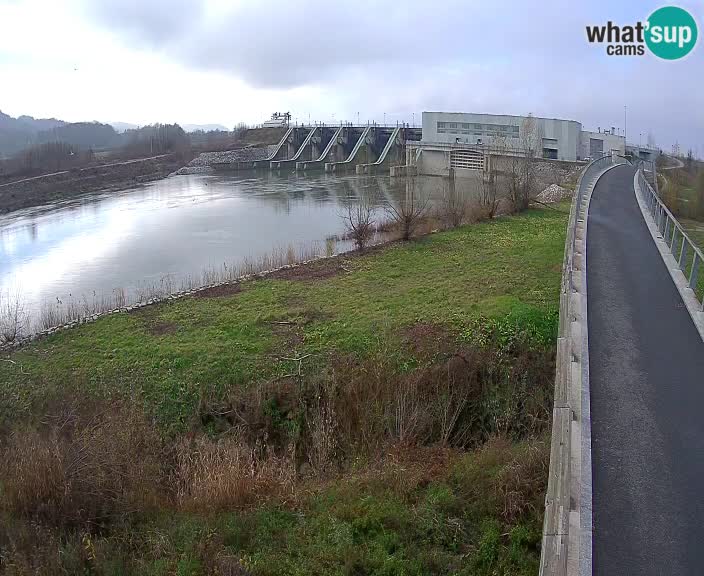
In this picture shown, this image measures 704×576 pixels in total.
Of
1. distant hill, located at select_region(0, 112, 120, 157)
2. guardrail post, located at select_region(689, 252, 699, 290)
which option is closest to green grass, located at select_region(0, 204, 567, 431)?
guardrail post, located at select_region(689, 252, 699, 290)

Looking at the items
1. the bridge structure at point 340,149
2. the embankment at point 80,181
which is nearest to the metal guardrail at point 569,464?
the embankment at point 80,181

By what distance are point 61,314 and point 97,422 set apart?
279 inches

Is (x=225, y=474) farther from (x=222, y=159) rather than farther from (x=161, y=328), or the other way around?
(x=222, y=159)

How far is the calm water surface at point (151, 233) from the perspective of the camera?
21.9 m

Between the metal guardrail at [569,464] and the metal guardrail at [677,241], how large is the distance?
2403 mm

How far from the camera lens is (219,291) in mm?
17203

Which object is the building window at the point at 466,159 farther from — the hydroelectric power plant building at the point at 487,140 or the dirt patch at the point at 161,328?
the dirt patch at the point at 161,328

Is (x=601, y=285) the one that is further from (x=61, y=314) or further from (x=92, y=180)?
(x=92, y=180)

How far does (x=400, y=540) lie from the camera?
7.22 meters

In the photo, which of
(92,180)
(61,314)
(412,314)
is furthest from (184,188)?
(412,314)

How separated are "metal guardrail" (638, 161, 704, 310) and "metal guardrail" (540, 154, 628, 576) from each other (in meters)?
2.40

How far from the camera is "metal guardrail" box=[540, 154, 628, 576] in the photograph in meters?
4.98

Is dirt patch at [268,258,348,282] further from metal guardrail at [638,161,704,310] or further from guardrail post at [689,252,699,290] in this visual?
guardrail post at [689,252,699,290]

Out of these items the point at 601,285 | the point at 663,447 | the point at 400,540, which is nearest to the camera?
the point at 663,447
